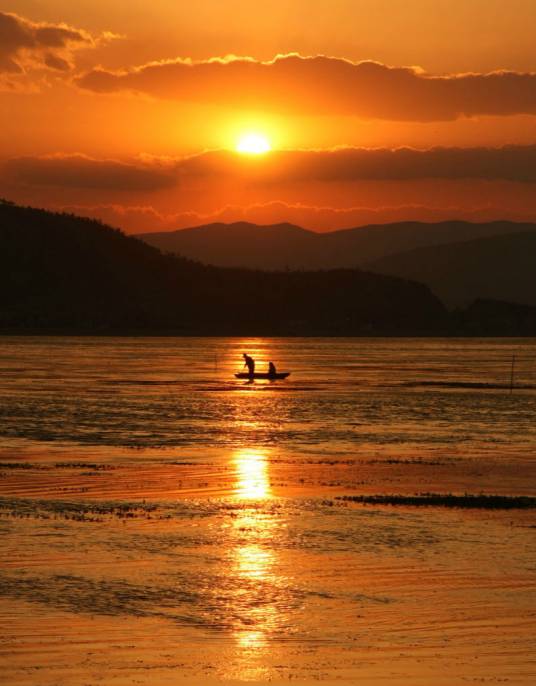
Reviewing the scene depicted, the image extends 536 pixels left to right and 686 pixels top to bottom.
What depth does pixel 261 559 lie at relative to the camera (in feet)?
69.8

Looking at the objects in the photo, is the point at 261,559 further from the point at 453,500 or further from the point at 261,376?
the point at 261,376

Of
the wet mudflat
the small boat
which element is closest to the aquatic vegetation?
the wet mudflat

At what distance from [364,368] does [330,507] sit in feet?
321

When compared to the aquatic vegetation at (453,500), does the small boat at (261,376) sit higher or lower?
higher

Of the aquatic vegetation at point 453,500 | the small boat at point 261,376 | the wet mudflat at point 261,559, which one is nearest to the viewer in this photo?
the wet mudflat at point 261,559

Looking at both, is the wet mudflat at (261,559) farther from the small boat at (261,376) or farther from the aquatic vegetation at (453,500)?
the small boat at (261,376)

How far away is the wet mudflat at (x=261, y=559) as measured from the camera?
1532cm

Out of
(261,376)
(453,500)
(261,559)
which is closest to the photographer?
(261,559)

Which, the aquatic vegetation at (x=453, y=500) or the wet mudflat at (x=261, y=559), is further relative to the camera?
the aquatic vegetation at (x=453, y=500)

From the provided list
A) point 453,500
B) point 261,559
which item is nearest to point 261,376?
point 453,500

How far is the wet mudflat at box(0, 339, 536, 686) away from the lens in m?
15.3

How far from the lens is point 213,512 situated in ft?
86.5

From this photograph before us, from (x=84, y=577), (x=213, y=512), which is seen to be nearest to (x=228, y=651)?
(x=84, y=577)

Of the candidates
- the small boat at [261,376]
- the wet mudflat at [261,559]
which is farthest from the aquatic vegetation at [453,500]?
the small boat at [261,376]
